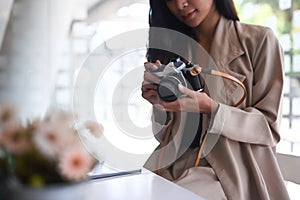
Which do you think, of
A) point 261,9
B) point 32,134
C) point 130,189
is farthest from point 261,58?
point 261,9

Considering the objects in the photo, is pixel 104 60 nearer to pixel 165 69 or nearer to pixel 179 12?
pixel 179 12

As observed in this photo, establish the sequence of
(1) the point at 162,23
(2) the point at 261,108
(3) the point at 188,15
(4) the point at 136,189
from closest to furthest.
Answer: (4) the point at 136,189, (2) the point at 261,108, (3) the point at 188,15, (1) the point at 162,23

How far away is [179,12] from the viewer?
87cm

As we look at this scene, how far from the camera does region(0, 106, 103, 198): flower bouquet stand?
0.80 feet

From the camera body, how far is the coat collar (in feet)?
0.46

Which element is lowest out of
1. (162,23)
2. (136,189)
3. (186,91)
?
(136,189)

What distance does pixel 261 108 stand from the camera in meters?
0.75

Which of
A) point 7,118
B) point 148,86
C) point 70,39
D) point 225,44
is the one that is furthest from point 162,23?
point 7,118

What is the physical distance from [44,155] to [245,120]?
22.4 inches

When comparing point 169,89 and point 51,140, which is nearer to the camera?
point 51,140

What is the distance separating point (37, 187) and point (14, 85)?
0.97 m

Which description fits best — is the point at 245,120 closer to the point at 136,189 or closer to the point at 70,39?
the point at 136,189

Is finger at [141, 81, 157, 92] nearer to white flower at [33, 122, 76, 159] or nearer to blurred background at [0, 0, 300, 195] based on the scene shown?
blurred background at [0, 0, 300, 195]

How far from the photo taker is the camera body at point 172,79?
0.64 m
